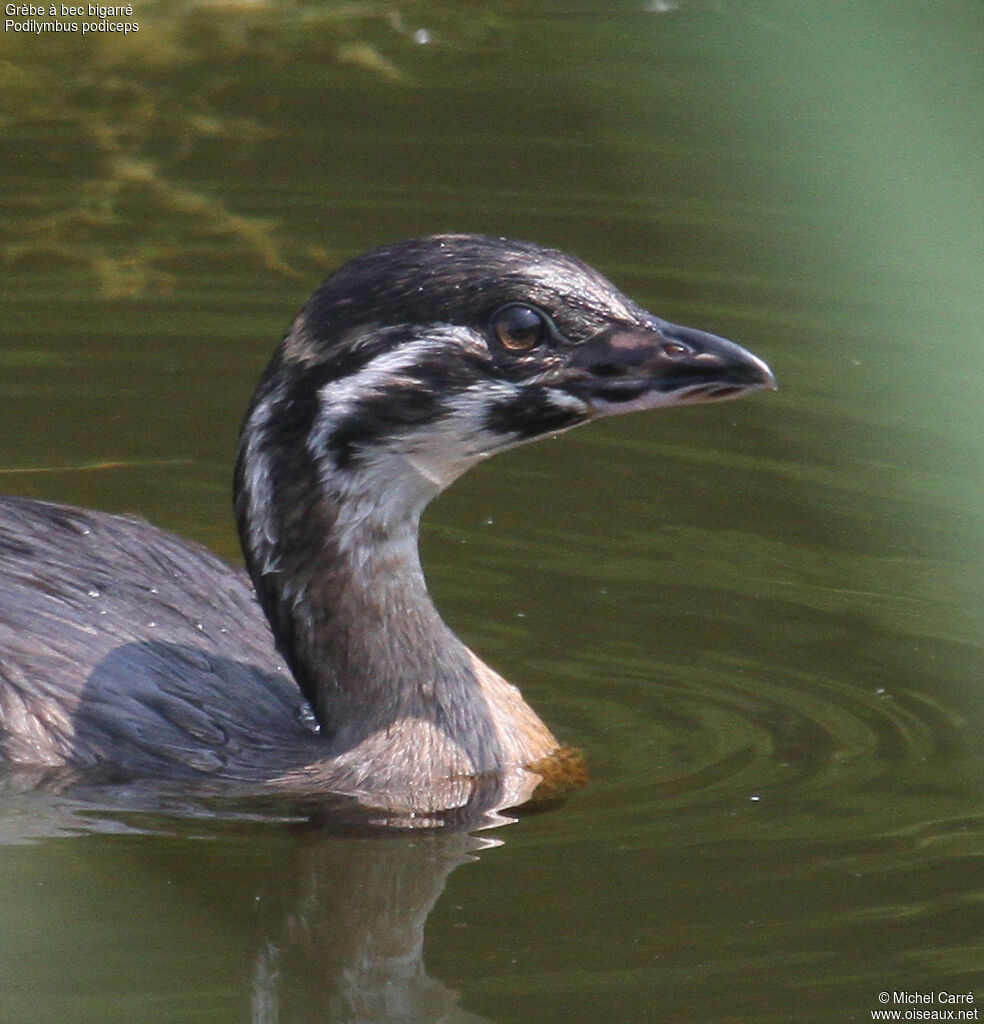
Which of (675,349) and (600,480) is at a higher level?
(675,349)

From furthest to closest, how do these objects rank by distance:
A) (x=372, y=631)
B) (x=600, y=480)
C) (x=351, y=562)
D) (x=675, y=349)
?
(x=600, y=480) < (x=372, y=631) < (x=351, y=562) < (x=675, y=349)

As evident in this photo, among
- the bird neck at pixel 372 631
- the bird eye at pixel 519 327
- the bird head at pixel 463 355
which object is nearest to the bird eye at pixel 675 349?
the bird head at pixel 463 355

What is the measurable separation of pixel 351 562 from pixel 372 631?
23 centimetres

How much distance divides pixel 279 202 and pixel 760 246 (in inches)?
110

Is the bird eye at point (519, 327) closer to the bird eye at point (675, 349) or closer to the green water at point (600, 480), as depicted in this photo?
the bird eye at point (675, 349)

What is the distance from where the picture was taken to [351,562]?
17.1ft

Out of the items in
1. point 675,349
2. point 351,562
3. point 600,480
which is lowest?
point 600,480

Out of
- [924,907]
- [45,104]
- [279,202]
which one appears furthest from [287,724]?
[45,104]

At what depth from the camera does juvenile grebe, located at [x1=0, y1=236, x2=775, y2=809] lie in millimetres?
4855

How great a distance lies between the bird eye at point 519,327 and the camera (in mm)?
4879

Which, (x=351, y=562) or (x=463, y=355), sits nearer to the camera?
(x=463, y=355)

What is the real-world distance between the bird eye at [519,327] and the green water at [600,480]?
609 mm

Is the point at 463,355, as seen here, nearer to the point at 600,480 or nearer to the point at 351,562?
the point at 351,562

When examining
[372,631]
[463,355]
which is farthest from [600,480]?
[463,355]
